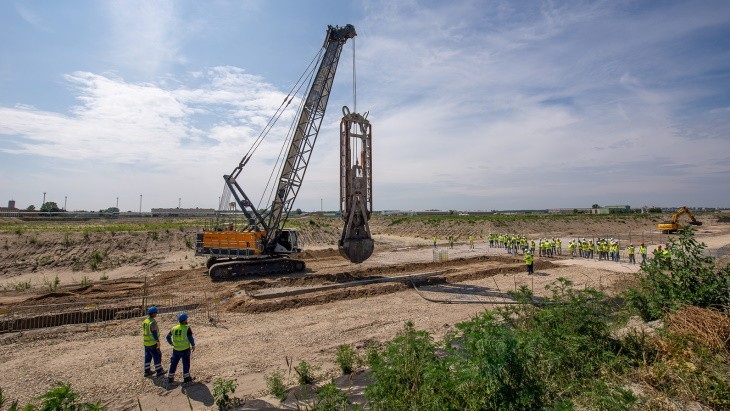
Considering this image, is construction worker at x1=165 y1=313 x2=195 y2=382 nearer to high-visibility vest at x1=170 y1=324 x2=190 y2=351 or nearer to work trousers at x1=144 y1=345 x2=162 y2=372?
high-visibility vest at x1=170 y1=324 x2=190 y2=351

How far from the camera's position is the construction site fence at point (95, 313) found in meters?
11.9

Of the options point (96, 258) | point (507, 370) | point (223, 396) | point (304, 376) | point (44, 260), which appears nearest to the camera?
point (507, 370)

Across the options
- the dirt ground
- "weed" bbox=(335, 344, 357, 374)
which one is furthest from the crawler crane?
"weed" bbox=(335, 344, 357, 374)

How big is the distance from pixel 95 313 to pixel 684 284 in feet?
53.1

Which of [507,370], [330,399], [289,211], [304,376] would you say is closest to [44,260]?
[289,211]

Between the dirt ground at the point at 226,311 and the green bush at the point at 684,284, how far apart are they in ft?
15.8

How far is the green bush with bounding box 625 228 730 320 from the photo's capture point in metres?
7.72

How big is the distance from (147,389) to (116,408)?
72 cm

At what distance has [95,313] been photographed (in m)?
12.7

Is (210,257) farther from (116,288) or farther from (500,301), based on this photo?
(500,301)

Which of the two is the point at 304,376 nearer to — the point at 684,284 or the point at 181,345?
the point at 181,345

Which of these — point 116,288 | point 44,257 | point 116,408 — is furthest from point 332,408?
point 44,257

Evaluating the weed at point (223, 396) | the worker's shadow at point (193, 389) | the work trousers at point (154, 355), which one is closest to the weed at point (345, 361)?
the weed at point (223, 396)

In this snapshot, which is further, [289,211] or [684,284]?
[289,211]
